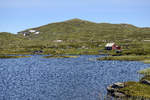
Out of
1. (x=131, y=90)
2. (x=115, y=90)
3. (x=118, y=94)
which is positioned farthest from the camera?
(x=115, y=90)

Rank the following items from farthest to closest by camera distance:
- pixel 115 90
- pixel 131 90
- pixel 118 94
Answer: pixel 115 90 → pixel 131 90 → pixel 118 94

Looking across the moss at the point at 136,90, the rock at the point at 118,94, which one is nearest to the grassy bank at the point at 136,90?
the moss at the point at 136,90

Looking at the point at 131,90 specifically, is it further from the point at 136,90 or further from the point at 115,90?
the point at 115,90

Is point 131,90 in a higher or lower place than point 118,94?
higher

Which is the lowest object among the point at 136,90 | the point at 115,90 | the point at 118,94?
the point at 118,94

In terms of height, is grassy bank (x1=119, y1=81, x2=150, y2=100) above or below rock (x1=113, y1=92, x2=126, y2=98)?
above

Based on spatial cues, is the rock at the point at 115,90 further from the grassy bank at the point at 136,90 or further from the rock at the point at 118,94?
the grassy bank at the point at 136,90

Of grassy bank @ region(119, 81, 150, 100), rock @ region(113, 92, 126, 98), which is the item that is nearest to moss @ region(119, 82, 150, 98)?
grassy bank @ region(119, 81, 150, 100)

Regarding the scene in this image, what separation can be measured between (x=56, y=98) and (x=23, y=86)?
54.3 ft

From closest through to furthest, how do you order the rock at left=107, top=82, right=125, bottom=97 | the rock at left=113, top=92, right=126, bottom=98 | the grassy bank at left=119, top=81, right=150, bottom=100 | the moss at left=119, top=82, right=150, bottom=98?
the grassy bank at left=119, top=81, right=150, bottom=100 → the moss at left=119, top=82, right=150, bottom=98 → the rock at left=113, top=92, right=126, bottom=98 → the rock at left=107, top=82, right=125, bottom=97

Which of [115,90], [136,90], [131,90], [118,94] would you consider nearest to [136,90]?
[136,90]

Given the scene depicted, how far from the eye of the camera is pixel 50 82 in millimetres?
65062

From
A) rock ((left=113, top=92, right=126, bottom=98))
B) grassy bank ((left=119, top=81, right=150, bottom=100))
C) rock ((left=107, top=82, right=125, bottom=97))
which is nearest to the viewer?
grassy bank ((left=119, top=81, right=150, bottom=100))

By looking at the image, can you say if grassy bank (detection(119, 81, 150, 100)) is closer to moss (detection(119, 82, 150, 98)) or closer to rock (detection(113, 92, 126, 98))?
moss (detection(119, 82, 150, 98))
